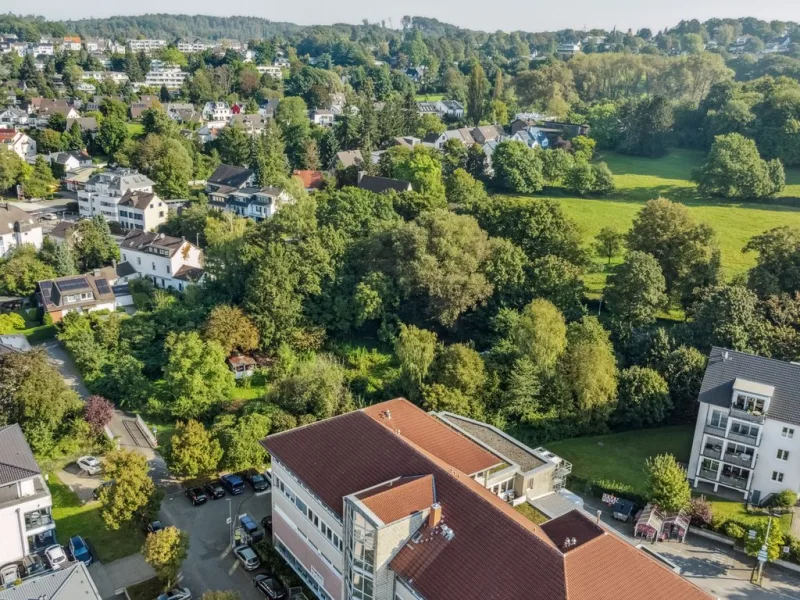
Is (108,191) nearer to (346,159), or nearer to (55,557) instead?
(346,159)

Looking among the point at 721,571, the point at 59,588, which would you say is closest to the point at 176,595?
the point at 59,588

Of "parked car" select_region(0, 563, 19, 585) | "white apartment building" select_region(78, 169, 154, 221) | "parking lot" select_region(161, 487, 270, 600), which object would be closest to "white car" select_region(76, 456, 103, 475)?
"parking lot" select_region(161, 487, 270, 600)

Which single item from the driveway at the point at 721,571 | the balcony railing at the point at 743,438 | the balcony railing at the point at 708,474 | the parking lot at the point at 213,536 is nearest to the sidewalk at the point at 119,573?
the parking lot at the point at 213,536

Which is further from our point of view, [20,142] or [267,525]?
[20,142]

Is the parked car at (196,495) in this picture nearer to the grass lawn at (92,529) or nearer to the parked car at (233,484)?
the parked car at (233,484)

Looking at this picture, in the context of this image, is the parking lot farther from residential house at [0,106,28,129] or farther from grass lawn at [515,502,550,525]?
residential house at [0,106,28,129]

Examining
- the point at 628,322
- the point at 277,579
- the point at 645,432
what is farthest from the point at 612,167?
the point at 277,579
